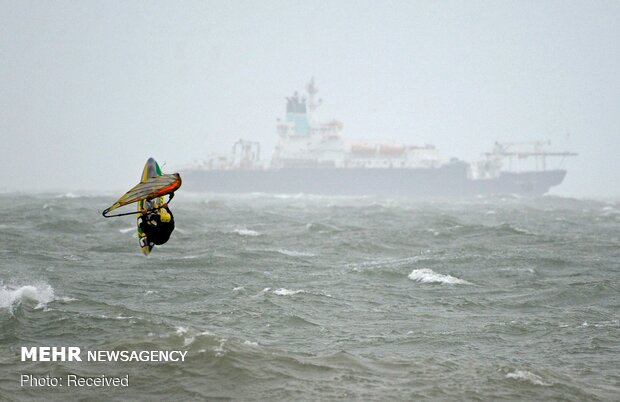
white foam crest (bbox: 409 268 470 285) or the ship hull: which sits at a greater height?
the ship hull

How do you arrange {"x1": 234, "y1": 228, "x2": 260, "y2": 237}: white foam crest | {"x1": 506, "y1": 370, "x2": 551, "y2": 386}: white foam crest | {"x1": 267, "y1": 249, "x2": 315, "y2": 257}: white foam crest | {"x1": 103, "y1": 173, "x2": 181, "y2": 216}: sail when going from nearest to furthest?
1. {"x1": 103, "y1": 173, "x2": 181, "y2": 216}: sail
2. {"x1": 506, "y1": 370, "x2": 551, "y2": 386}: white foam crest
3. {"x1": 267, "y1": 249, "x2": 315, "y2": 257}: white foam crest
4. {"x1": 234, "y1": 228, "x2": 260, "y2": 237}: white foam crest

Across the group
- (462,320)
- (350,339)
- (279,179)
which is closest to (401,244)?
(462,320)

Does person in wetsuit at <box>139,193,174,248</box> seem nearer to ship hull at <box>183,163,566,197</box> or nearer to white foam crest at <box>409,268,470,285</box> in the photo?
white foam crest at <box>409,268,470,285</box>

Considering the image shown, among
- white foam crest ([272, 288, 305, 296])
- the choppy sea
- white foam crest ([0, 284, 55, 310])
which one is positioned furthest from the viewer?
white foam crest ([272, 288, 305, 296])

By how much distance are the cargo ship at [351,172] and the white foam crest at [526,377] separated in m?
96.2

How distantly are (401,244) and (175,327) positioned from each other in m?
18.1

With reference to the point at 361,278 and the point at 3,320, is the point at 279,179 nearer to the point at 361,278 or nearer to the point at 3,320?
the point at 361,278

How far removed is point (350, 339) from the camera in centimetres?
1377

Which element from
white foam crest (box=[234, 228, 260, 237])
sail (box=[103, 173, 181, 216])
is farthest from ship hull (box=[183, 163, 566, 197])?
sail (box=[103, 173, 181, 216])

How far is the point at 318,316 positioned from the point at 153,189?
7502 millimetres

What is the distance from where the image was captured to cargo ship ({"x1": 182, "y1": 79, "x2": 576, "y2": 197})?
353ft

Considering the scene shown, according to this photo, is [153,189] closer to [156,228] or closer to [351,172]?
[156,228]

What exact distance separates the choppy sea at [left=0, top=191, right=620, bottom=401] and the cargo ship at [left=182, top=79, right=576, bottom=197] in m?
76.9

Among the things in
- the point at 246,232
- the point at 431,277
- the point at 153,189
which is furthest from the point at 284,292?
the point at 246,232
